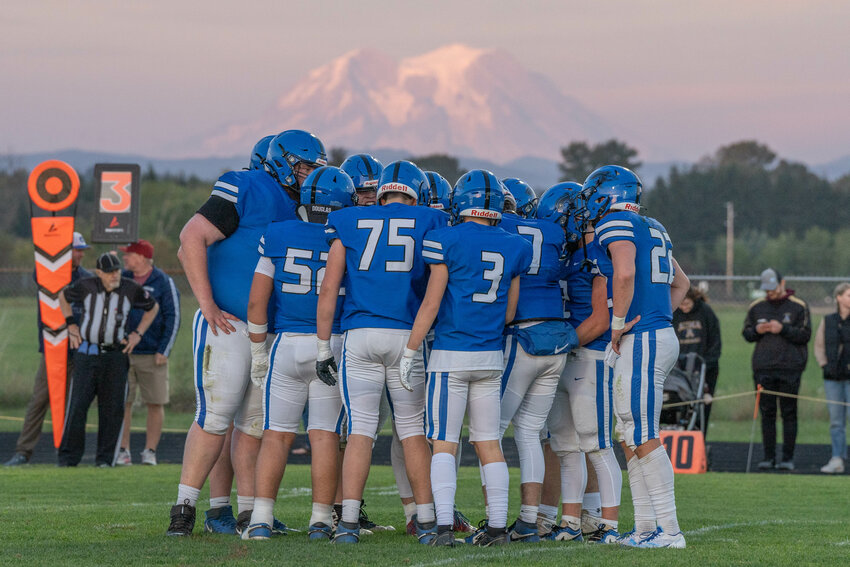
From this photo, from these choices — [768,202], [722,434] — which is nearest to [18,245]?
[722,434]

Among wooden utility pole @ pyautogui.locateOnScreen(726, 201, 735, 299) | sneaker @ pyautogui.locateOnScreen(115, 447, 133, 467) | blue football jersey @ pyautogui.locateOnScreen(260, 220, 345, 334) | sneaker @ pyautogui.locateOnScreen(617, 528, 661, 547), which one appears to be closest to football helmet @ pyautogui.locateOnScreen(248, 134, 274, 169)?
blue football jersey @ pyautogui.locateOnScreen(260, 220, 345, 334)

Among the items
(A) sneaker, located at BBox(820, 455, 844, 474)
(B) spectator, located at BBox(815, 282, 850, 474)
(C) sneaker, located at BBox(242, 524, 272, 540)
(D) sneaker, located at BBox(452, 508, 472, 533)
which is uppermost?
(B) spectator, located at BBox(815, 282, 850, 474)

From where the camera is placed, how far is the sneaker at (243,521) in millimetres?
6558

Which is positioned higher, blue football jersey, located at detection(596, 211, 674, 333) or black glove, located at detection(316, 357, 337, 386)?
blue football jersey, located at detection(596, 211, 674, 333)

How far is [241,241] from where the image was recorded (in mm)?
6512

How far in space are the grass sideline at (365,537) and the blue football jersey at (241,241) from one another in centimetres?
132

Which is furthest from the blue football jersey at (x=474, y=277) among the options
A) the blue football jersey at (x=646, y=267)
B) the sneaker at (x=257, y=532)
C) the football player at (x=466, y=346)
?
the sneaker at (x=257, y=532)

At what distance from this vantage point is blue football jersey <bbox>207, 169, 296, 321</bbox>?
646 cm

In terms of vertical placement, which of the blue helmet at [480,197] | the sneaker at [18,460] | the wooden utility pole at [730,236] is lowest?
the sneaker at [18,460]

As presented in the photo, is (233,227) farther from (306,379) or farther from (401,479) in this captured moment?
(401,479)

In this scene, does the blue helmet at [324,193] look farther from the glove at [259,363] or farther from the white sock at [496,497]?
the white sock at [496,497]

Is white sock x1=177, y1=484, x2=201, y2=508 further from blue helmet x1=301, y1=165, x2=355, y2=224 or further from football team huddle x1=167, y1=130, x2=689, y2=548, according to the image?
blue helmet x1=301, y1=165, x2=355, y2=224

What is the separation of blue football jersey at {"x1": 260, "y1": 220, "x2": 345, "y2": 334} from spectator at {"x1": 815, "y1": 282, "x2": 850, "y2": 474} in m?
7.49

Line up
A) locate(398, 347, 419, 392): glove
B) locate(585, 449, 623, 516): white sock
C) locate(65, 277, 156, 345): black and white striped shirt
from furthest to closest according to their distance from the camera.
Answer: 1. locate(65, 277, 156, 345): black and white striped shirt
2. locate(585, 449, 623, 516): white sock
3. locate(398, 347, 419, 392): glove
